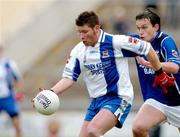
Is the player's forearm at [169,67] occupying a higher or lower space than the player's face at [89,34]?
lower

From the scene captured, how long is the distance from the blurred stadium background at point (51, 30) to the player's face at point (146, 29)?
10.1 meters

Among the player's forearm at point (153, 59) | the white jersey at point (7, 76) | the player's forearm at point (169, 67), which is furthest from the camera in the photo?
the white jersey at point (7, 76)

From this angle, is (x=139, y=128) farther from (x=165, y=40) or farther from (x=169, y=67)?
(x=165, y=40)

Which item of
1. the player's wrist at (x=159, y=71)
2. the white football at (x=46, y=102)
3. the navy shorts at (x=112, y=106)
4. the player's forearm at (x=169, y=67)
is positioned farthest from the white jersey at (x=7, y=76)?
the player's wrist at (x=159, y=71)

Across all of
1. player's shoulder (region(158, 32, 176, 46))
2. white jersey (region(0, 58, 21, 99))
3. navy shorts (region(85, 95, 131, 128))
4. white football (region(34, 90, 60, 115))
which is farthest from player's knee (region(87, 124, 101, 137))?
white jersey (region(0, 58, 21, 99))

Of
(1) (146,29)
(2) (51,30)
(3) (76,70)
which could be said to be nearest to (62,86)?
(3) (76,70)

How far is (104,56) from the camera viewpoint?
11.1m

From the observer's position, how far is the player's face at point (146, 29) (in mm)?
11234

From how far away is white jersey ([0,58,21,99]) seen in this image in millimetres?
18047

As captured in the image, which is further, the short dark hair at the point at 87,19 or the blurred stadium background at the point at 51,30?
the blurred stadium background at the point at 51,30

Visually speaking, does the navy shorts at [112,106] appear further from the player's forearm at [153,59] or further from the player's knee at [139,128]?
the player's forearm at [153,59]

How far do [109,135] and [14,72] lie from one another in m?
2.54

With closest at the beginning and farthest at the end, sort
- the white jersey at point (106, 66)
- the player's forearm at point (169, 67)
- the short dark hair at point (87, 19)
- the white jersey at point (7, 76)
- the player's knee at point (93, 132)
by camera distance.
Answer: the player's forearm at point (169, 67)
the player's knee at point (93, 132)
the short dark hair at point (87, 19)
the white jersey at point (106, 66)
the white jersey at point (7, 76)

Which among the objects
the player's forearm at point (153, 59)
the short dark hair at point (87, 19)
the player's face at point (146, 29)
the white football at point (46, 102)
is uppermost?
the short dark hair at point (87, 19)
